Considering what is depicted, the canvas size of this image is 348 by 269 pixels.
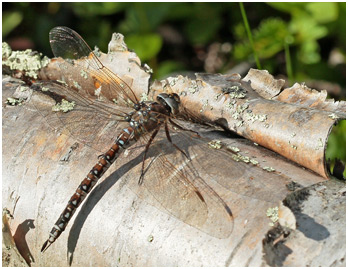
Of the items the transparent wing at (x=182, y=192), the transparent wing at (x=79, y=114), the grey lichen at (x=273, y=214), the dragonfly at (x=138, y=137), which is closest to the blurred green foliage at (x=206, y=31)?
the dragonfly at (x=138, y=137)

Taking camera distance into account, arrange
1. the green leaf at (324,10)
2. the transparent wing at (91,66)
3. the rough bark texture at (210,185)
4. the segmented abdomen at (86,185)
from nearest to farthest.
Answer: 1. the rough bark texture at (210,185)
2. the segmented abdomen at (86,185)
3. the transparent wing at (91,66)
4. the green leaf at (324,10)

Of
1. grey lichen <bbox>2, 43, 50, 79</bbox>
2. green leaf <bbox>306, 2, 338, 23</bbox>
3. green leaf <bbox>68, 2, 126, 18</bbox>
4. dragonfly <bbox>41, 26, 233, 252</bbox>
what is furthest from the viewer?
green leaf <bbox>68, 2, 126, 18</bbox>

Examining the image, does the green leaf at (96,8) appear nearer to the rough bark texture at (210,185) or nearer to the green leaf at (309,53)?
the green leaf at (309,53)

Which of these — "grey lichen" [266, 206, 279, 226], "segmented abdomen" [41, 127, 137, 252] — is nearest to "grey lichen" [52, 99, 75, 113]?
"segmented abdomen" [41, 127, 137, 252]

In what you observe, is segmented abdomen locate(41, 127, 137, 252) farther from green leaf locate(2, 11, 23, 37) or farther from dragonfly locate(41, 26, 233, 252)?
green leaf locate(2, 11, 23, 37)

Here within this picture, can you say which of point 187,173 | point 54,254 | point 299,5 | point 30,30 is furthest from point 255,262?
point 30,30

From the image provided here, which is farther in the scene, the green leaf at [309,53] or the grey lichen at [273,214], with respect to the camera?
the green leaf at [309,53]

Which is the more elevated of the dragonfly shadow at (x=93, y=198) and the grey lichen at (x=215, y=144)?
the grey lichen at (x=215, y=144)

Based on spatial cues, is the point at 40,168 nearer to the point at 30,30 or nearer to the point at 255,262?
the point at 255,262
